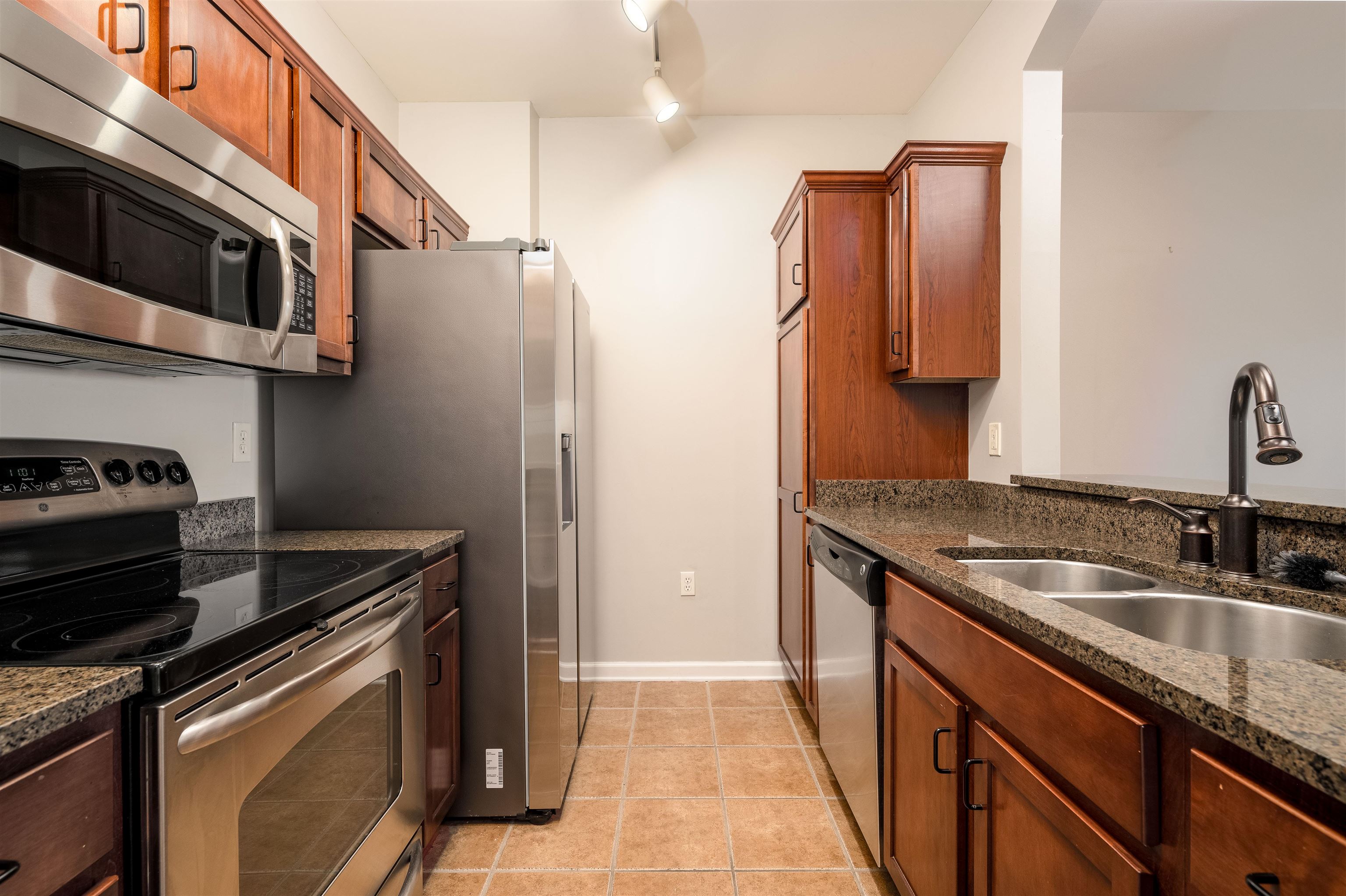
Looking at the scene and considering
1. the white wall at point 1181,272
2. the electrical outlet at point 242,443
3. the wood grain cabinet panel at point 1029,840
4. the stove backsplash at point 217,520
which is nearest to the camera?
the wood grain cabinet panel at point 1029,840

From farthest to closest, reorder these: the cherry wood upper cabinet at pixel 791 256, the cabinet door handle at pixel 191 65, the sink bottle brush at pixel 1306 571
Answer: the cherry wood upper cabinet at pixel 791 256 < the cabinet door handle at pixel 191 65 < the sink bottle brush at pixel 1306 571

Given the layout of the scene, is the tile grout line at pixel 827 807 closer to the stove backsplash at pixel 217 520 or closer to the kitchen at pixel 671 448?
the kitchen at pixel 671 448

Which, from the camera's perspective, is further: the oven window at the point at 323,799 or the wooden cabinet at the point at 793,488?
the wooden cabinet at the point at 793,488

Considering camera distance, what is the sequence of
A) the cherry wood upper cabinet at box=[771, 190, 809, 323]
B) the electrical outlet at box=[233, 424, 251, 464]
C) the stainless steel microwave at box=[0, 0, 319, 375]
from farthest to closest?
the cherry wood upper cabinet at box=[771, 190, 809, 323] < the electrical outlet at box=[233, 424, 251, 464] < the stainless steel microwave at box=[0, 0, 319, 375]

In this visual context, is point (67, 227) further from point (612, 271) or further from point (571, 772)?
point (612, 271)

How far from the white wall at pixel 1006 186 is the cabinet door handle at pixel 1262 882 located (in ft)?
5.49

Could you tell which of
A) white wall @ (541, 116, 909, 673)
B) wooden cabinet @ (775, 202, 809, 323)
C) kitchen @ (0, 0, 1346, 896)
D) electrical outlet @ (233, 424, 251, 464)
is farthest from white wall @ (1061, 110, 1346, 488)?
electrical outlet @ (233, 424, 251, 464)

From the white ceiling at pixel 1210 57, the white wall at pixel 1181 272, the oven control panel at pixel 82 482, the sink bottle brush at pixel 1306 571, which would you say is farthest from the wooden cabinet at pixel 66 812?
the white wall at pixel 1181 272

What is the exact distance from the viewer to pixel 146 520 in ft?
4.70

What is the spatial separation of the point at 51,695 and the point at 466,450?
1246mm

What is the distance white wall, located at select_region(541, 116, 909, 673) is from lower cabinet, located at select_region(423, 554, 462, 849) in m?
1.31

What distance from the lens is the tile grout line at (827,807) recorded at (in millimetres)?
1680

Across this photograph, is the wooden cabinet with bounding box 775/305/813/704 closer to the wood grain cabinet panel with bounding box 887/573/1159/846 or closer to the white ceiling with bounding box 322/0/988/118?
the white ceiling with bounding box 322/0/988/118

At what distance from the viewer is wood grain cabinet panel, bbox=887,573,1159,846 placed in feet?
2.27
